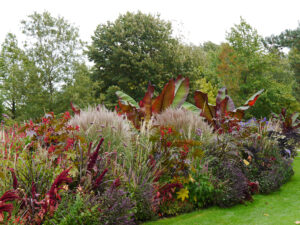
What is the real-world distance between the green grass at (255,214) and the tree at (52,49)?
19.8 meters

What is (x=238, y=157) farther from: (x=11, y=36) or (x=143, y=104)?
(x=11, y=36)

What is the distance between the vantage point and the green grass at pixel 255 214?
4.25 metres

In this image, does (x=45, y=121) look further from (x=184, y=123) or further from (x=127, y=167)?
(x=184, y=123)

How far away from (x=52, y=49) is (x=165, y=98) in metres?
18.8

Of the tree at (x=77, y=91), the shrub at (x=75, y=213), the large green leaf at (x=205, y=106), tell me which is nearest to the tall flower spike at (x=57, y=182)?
the shrub at (x=75, y=213)

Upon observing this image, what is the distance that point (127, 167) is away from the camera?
4.34 metres

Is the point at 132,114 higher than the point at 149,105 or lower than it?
lower

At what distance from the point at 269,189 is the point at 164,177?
2.64m

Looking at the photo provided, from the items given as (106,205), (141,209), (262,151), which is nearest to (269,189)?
(262,151)

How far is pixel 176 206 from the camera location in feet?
15.1

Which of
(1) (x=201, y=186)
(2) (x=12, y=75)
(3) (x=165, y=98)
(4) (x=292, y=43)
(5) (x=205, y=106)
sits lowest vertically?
(1) (x=201, y=186)

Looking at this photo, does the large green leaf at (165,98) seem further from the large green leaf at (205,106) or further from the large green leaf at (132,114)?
the large green leaf at (205,106)

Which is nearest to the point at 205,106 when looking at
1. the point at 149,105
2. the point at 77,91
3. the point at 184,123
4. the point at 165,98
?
the point at 165,98

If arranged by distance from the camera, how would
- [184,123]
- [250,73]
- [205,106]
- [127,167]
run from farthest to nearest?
1. [250,73]
2. [205,106]
3. [184,123]
4. [127,167]
